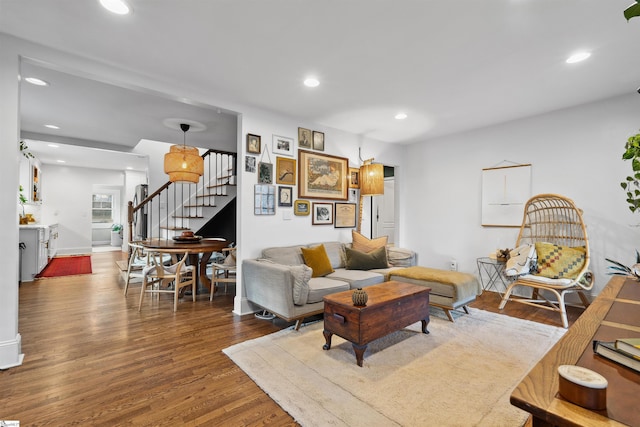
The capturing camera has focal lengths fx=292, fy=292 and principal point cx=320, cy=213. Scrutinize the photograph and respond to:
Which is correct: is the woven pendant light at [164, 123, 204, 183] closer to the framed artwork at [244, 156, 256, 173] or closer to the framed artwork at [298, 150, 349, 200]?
the framed artwork at [244, 156, 256, 173]

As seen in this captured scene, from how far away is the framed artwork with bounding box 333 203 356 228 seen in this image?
4.71 meters

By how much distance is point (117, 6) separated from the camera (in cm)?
194

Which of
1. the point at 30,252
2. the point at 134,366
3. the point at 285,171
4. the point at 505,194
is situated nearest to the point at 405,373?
the point at 134,366

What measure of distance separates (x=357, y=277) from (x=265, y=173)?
1765mm

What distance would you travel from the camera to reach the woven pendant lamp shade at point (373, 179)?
15.4 ft

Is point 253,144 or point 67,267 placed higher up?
point 253,144

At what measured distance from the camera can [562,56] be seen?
2.58m

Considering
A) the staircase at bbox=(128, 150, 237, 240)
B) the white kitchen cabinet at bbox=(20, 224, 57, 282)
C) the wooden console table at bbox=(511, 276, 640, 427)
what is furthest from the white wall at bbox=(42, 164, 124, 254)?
the wooden console table at bbox=(511, 276, 640, 427)

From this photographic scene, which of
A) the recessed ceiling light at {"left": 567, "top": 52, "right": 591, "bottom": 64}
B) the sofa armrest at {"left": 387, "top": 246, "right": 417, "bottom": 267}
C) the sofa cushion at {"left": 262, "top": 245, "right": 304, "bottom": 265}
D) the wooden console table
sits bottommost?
the sofa armrest at {"left": 387, "top": 246, "right": 417, "bottom": 267}

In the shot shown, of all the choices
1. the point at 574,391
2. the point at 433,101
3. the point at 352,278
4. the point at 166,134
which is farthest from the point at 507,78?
the point at 166,134

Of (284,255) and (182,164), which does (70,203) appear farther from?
(284,255)

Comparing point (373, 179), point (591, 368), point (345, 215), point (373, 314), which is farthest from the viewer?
point (345, 215)

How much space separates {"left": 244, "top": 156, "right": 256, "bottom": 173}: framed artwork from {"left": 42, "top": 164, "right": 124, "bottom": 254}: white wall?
799 centimetres

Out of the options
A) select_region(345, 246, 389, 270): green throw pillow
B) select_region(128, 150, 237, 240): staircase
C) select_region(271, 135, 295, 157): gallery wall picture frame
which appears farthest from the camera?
select_region(128, 150, 237, 240): staircase
